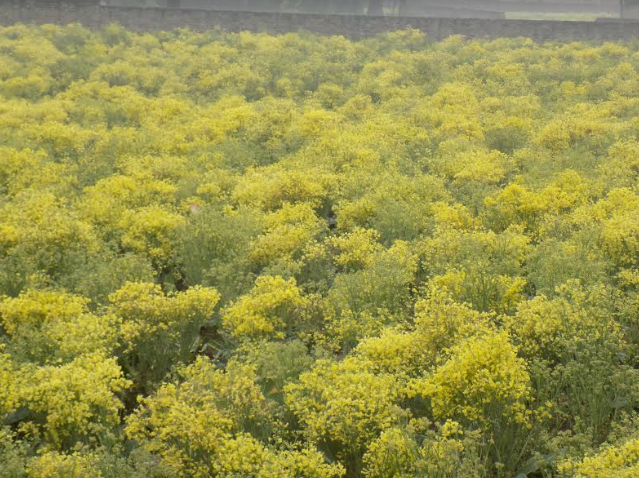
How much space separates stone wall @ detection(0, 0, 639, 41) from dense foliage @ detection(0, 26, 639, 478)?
857 centimetres

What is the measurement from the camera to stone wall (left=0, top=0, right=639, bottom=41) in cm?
2344

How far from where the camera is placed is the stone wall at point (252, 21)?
Result: 23.4 m

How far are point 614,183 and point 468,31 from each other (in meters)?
16.1

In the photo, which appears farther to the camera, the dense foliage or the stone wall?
the stone wall

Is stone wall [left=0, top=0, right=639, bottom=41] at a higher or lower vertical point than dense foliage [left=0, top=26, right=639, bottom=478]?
higher

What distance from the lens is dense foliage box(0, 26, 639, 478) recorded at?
4.59 meters

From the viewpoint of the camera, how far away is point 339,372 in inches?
195

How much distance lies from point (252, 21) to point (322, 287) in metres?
20.0

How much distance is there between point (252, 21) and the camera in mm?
24938

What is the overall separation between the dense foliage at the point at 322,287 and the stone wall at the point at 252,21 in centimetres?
857

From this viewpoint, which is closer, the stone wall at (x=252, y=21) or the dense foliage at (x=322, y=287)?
the dense foliage at (x=322, y=287)

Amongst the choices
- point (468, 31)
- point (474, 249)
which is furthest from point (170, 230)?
point (468, 31)


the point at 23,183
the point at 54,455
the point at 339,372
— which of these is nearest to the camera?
the point at 54,455

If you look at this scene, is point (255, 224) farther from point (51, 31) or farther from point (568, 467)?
point (51, 31)
